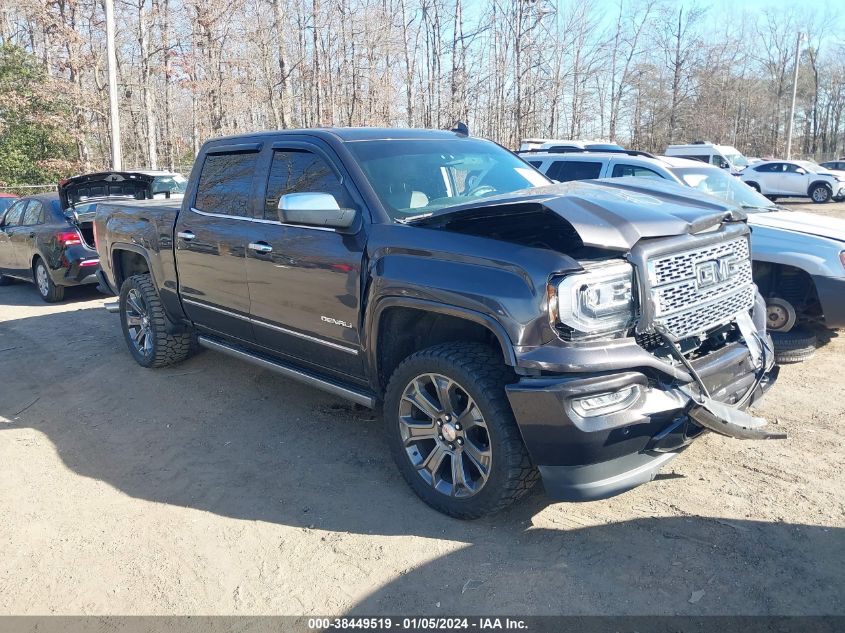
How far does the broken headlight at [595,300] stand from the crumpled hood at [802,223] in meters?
3.74

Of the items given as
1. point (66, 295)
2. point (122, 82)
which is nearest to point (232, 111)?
point (122, 82)

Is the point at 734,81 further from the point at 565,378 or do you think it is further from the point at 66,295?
the point at 565,378

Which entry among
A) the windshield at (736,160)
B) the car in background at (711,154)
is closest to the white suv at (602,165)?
the car in background at (711,154)

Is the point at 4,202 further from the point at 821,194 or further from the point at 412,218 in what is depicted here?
the point at 821,194

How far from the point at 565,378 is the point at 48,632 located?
2.48m

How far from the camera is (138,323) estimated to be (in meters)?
6.46

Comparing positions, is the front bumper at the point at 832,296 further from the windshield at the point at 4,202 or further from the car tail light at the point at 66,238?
the windshield at the point at 4,202

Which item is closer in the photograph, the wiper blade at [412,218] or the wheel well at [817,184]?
the wiper blade at [412,218]

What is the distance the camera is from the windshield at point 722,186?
7.11 m

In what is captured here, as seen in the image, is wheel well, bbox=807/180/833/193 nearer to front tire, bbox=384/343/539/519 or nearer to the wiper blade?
the wiper blade

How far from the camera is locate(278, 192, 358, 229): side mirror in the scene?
3.78 m

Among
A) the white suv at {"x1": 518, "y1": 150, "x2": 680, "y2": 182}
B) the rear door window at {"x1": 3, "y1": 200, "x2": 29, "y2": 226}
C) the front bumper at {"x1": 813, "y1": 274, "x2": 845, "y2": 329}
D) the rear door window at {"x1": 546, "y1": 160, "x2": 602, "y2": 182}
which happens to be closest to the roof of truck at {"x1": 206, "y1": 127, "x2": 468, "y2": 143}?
the front bumper at {"x1": 813, "y1": 274, "x2": 845, "y2": 329}

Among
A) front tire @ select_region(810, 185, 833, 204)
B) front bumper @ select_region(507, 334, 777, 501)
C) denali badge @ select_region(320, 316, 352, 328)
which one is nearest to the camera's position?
front bumper @ select_region(507, 334, 777, 501)

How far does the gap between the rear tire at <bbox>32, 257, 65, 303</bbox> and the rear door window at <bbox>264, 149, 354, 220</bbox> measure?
6.91m
